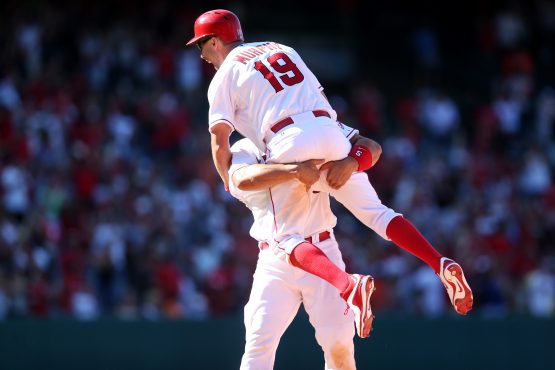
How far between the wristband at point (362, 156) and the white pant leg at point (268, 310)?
65cm

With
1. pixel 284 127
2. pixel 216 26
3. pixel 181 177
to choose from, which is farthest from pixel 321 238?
pixel 181 177

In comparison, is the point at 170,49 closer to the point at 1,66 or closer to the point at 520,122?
the point at 1,66

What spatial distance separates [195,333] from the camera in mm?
9914

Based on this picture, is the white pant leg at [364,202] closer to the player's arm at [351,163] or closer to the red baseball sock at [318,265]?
the player's arm at [351,163]

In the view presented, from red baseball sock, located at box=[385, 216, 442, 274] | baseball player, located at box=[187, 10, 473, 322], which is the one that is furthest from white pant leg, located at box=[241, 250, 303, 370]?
red baseball sock, located at box=[385, 216, 442, 274]

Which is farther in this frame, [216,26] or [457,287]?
[216,26]

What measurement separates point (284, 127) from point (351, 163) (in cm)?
40

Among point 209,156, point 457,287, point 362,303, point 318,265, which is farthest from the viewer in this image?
point 209,156

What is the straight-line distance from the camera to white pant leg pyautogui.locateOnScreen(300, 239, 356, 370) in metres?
5.80

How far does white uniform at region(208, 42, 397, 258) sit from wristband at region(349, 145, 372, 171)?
40 mm

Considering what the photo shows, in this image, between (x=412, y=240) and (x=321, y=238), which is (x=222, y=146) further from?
(x=412, y=240)

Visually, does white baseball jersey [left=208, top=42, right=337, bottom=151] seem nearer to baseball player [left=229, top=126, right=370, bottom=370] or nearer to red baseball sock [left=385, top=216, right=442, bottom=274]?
baseball player [left=229, top=126, right=370, bottom=370]

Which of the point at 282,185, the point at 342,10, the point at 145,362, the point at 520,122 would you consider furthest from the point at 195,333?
the point at 342,10

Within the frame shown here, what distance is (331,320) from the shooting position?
19.0 ft
